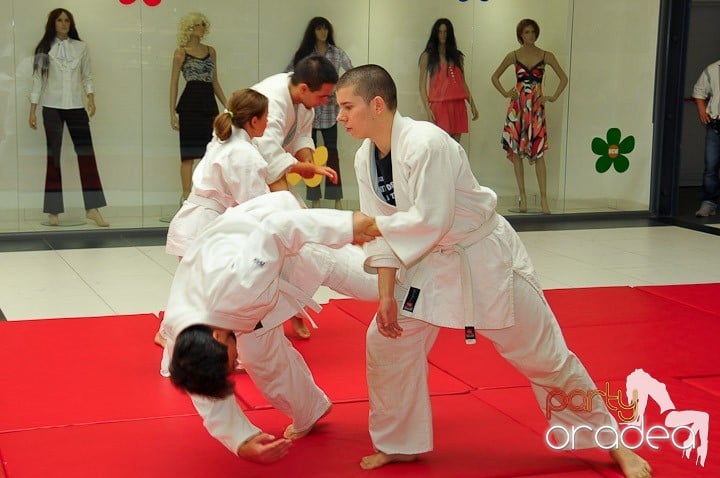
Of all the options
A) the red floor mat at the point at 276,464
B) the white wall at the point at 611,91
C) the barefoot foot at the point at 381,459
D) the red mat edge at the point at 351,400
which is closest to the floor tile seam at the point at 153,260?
the red mat edge at the point at 351,400

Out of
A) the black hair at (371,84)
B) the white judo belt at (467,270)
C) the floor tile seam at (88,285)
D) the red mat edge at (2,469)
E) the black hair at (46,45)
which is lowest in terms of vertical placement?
the red mat edge at (2,469)

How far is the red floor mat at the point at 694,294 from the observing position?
557 centimetres

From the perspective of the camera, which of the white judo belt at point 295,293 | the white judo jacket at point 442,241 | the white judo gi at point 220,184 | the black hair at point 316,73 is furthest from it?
the black hair at point 316,73

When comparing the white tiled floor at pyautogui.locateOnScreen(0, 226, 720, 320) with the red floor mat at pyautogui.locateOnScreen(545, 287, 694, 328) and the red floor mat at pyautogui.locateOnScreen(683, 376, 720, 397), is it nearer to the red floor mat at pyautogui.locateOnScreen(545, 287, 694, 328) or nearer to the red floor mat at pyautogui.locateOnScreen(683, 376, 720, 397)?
the red floor mat at pyautogui.locateOnScreen(545, 287, 694, 328)

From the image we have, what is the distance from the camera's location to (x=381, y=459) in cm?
328

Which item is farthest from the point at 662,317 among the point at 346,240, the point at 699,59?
the point at 699,59

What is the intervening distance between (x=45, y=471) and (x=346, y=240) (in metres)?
1.25

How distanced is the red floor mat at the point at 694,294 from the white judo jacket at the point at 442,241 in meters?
2.67

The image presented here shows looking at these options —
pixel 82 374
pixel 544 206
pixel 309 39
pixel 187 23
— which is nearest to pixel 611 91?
pixel 544 206

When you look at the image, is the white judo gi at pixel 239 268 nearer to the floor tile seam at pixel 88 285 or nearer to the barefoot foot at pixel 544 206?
the floor tile seam at pixel 88 285

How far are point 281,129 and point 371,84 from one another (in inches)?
67.5

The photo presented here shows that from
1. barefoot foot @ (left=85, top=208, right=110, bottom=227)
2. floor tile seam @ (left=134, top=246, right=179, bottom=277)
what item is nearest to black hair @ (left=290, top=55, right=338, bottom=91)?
floor tile seam @ (left=134, top=246, right=179, bottom=277)

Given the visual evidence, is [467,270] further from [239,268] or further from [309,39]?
[309,39]

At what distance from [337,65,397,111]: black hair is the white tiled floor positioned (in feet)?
8.65
